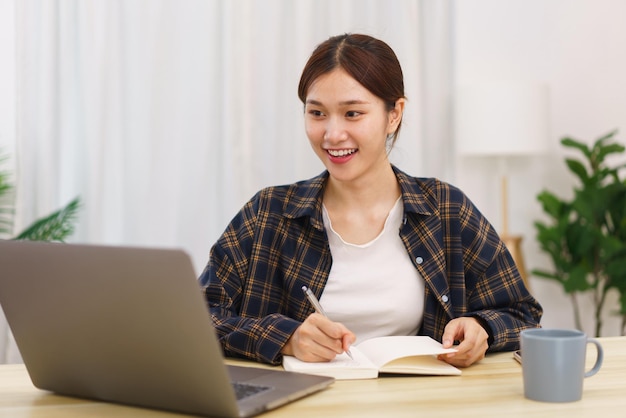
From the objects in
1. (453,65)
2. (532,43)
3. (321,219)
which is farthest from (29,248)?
(532,43)

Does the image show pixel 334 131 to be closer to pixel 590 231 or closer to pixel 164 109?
pixel 164 109

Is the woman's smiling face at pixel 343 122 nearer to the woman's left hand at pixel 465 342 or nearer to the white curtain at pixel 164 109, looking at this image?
the woman's left hand at pixel 465 342

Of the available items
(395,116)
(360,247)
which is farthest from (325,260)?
(395,116)

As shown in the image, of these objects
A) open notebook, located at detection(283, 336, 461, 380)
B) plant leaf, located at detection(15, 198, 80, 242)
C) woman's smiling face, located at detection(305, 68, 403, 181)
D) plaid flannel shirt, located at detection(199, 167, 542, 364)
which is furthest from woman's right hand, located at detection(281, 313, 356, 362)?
plant leaf, located at detection(15, 198, 80, 242)

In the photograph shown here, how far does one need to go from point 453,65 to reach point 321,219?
2.26 m

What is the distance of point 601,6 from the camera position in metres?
4.16

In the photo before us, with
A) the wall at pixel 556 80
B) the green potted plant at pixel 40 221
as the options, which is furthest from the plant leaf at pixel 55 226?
the wall at pixel 556 80

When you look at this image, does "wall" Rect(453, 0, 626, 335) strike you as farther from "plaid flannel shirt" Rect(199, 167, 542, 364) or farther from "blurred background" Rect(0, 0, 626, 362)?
"plaid flannel shirt" Rect(199, 167, 542, 364)

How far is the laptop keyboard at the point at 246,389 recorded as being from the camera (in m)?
1.21

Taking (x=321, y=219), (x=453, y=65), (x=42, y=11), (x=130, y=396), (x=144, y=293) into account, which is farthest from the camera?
(x=453, y=65)

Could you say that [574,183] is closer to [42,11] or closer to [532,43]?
[532,43]

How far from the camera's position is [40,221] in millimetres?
3324

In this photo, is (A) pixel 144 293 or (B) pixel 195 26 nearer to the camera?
(A) pixel 144 293

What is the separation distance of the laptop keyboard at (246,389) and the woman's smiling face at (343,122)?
0.75 meters
